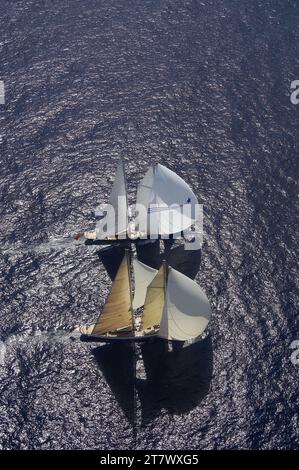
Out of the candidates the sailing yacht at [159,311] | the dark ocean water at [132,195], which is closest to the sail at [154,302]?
the sailing yacht at [159,311]

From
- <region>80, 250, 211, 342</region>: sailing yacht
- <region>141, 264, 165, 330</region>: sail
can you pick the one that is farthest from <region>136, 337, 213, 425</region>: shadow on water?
<region>141, 264, 165, 330</region>: sail

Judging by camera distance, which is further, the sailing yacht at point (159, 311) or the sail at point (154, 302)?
the sail at point (154, 302)

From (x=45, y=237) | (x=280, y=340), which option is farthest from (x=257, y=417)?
(x=45, y=237)

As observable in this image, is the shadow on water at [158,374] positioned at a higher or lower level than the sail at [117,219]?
lower

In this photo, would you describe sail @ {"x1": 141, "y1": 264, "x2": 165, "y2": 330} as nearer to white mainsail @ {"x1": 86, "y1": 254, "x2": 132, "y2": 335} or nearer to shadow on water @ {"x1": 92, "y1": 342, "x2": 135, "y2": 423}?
white mainsail @ {"x1": 86, "y1": 254, "x2": 132, "y2": 335}

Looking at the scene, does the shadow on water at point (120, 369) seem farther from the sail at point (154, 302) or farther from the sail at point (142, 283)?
the sail at point (142, 283)

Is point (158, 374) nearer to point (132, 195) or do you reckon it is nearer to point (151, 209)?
point (151, 209)
